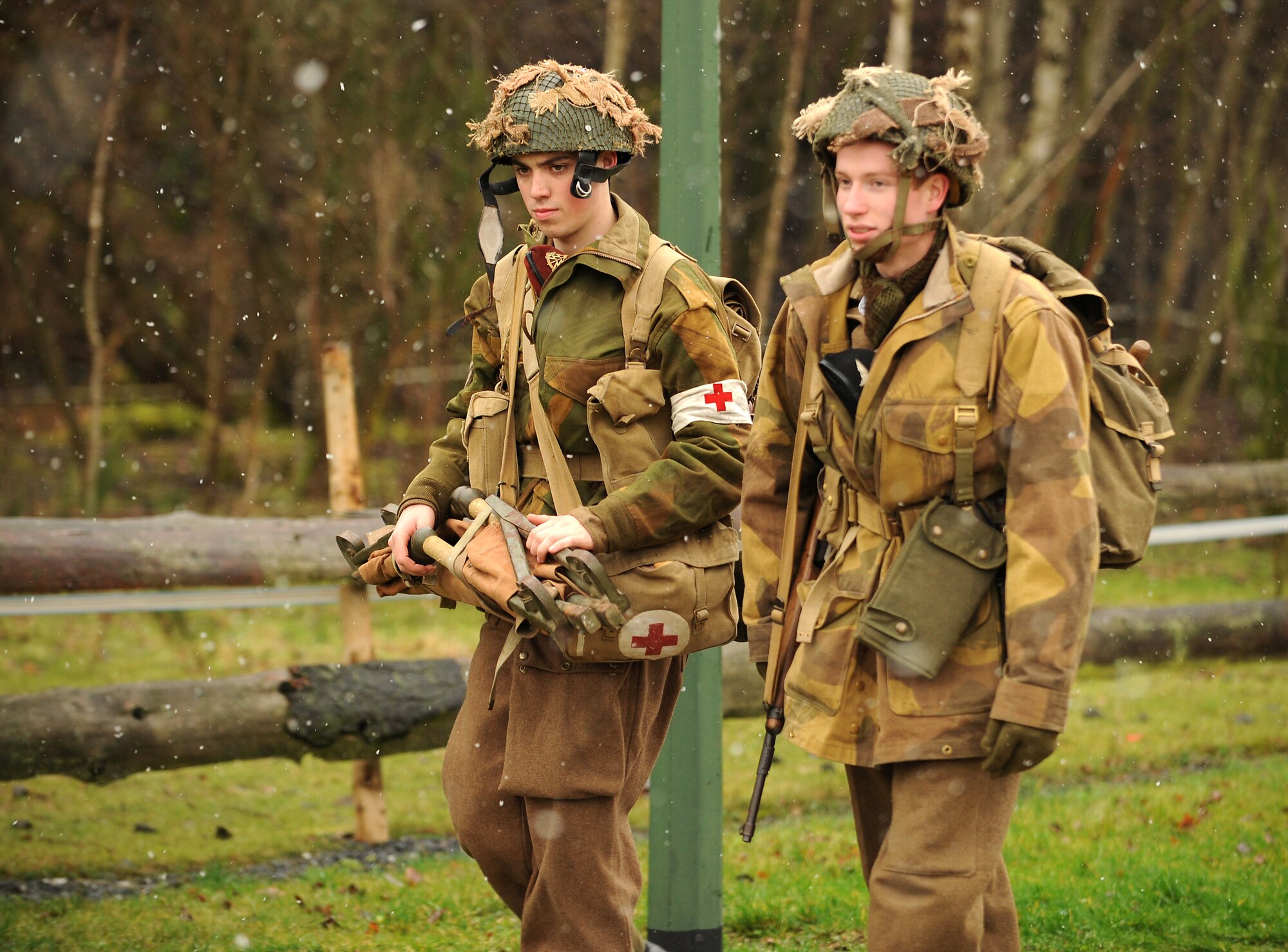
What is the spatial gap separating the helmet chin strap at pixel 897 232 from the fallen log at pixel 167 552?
3704 millimetres

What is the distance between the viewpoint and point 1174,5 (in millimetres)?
14102

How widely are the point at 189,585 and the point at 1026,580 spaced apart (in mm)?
4573

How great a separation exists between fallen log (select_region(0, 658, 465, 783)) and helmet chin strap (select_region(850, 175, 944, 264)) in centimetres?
382

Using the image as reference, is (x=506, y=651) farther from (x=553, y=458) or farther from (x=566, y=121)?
(x=566, y=121)

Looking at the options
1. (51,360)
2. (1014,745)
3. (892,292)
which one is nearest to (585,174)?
(892,292)

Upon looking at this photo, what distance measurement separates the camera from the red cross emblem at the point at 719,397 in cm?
366

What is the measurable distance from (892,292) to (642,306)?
0.67 meters

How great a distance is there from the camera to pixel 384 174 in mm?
12867

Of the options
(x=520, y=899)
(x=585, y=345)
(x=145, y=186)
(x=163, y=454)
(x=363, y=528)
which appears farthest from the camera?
(x=163, y=454)

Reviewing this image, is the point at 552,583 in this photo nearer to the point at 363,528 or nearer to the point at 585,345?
the point at 585,345

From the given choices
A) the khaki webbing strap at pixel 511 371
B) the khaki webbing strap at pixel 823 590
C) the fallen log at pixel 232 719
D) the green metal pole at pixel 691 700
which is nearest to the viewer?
the khaki webbing strap at pixel 823 590

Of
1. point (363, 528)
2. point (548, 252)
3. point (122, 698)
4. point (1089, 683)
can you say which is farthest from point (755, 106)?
point (548, 252)

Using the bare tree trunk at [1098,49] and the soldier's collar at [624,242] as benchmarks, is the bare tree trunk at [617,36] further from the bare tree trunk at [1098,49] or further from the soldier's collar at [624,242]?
the soldier's collar at [624,242]

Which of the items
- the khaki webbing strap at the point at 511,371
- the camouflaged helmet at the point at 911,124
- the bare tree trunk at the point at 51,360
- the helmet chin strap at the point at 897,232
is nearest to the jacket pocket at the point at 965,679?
the helmet chin strap at the point at 897,232
